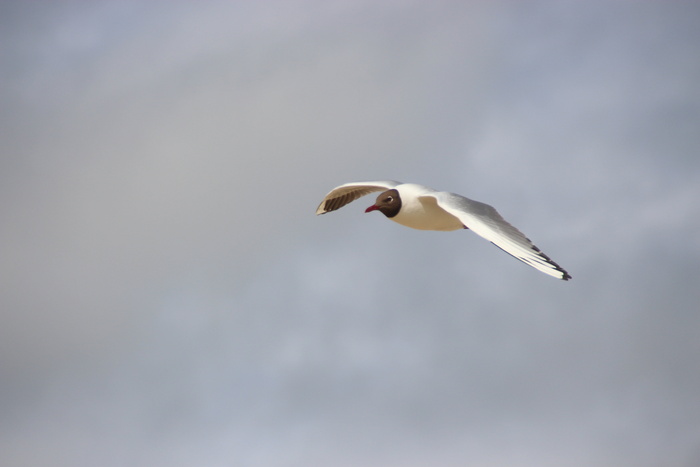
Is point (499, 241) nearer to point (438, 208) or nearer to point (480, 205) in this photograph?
point (480, 205)

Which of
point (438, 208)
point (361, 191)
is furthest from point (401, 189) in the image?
point (361, 191)

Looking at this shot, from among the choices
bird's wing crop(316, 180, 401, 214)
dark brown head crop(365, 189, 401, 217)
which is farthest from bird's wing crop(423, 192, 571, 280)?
bird's wing crop(316, 180, 401, 214)

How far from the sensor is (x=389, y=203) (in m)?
15.0

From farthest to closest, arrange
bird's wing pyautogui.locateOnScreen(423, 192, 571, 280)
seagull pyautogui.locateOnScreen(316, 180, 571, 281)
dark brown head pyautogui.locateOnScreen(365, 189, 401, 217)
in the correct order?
dark brown head pyautogui.locateOnScreen(365, 189, 401, 217)
seagull pyautogui.locateOnScreen(316, 180, 571, 281)
bird's wing pyautogui.locateOnScreen(423, 192, 571, 280)

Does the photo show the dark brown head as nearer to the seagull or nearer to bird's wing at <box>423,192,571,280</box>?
the seagull

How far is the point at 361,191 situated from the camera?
18.0 meters

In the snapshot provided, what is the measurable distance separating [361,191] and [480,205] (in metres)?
4.50

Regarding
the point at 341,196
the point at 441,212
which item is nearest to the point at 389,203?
the point at 441,212

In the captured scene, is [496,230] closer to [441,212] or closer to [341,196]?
[441,212]

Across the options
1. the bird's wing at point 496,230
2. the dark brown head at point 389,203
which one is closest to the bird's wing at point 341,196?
the dark brown head at point 389,203

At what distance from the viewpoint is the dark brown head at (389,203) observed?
15008mm

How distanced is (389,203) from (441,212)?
91 cm

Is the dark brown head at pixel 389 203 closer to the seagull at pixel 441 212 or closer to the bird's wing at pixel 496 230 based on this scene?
the seagull at pixel 441 212

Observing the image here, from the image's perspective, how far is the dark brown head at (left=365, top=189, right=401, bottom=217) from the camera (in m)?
15.0
